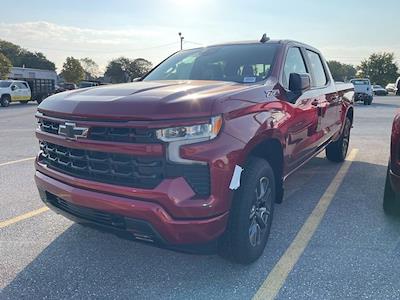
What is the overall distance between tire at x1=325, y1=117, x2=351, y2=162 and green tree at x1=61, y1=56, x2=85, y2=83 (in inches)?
3408

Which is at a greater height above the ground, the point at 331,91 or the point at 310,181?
the point at 331,91

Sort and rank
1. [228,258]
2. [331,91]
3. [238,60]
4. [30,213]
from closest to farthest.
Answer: [228,258]
[238,60]
[30,213]
[331,91]

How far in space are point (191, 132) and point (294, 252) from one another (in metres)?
1.58

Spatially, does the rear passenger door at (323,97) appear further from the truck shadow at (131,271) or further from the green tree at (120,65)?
the green tree at (120,65)

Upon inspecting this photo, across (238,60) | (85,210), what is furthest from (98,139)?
(238,60)

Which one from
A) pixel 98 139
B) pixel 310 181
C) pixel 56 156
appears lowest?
pixel 310 181

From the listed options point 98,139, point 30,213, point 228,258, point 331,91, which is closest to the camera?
point 98,139

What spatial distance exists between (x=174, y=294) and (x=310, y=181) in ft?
11.3

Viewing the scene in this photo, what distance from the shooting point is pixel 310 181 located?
5625 mm

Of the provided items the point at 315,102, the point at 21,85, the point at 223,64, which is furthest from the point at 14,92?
the point at 315,102

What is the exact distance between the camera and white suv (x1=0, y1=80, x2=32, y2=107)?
84.8ft

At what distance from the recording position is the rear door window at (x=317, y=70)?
16.0ft

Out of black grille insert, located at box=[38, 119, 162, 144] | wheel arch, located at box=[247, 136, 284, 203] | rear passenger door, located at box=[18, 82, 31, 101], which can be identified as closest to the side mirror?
wheel arch, located at box=[247, 136, 284, 203]

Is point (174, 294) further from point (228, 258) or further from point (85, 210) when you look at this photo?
point (85, 210)
